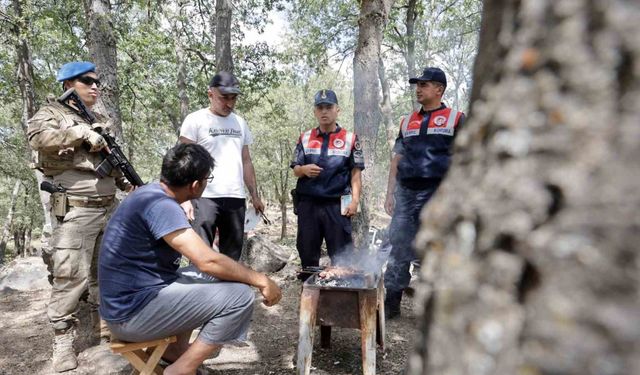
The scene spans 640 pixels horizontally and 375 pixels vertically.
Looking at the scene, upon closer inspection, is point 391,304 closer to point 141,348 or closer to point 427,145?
point 427,145

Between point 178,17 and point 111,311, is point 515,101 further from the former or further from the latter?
point 178,17

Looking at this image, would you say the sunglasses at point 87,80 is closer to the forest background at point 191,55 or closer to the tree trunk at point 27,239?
the forest background at point 191,55

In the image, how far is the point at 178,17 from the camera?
472 inches

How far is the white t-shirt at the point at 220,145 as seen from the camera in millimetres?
3672

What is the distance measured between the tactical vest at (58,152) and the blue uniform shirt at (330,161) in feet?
5.89

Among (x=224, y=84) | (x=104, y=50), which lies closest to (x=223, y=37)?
(x=104, y=50)

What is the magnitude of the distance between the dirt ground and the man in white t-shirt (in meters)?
0.88

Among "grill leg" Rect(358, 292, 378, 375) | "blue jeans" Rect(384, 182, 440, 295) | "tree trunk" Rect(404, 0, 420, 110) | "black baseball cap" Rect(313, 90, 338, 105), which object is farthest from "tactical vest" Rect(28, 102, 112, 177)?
"tree trunk" Rect(404, 0, 420, 110)


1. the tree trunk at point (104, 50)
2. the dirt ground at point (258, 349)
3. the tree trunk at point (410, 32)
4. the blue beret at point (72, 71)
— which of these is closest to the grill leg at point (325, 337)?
the dirt ground at point (258, 349)

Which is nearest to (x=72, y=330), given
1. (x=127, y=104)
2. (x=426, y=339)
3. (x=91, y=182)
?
(x=91, y=182)

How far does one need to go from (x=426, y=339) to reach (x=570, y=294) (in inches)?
9.2

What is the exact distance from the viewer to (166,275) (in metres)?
2.43

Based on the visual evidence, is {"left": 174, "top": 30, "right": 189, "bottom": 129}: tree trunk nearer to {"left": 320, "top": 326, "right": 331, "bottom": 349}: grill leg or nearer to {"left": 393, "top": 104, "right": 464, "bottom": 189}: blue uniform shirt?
{"left": 393, "top": 104, "right": 464, "bottom": 189}: blue uniform shirt

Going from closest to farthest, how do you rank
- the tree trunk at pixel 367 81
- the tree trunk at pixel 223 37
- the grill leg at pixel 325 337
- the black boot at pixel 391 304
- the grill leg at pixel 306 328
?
the grill leg at pixel 306 328, the grill leg at pixel 325 337, the black boot at pixel 391 304, the tree trunk at pixel 367 81, the tree trunk at pixel 223 37
